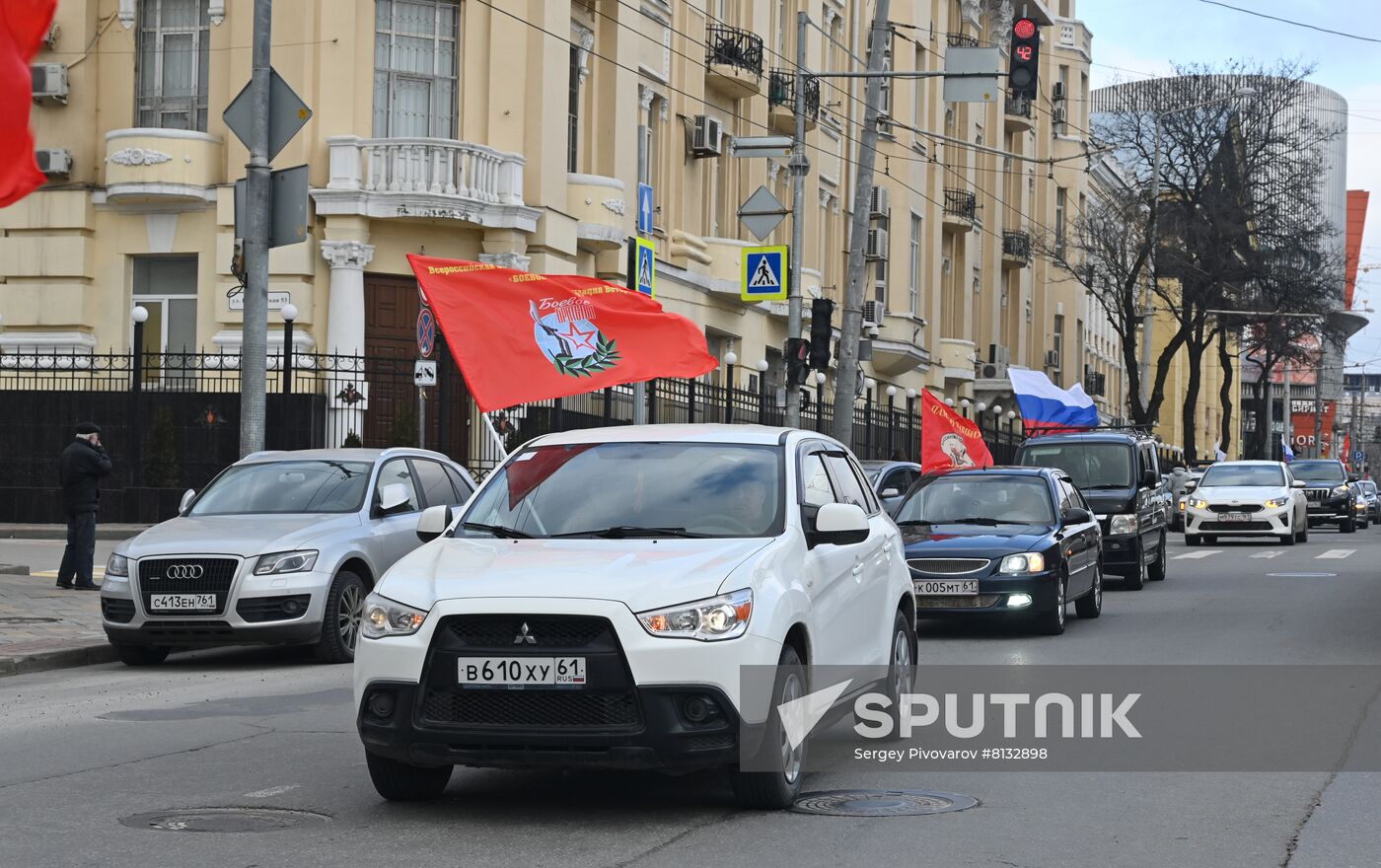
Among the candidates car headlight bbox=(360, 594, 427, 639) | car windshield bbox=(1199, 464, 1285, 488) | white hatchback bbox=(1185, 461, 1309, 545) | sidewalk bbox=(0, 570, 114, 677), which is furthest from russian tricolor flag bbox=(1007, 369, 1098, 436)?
car headlight bbox=(360, 594, 427, 639)

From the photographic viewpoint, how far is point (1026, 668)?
45.2ft

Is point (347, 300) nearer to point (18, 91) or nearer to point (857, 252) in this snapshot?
point (857, 252)

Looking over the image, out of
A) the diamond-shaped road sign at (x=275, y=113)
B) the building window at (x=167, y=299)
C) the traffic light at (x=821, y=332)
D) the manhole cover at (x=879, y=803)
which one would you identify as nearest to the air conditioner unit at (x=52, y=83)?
the building window at (x=167, y=299)

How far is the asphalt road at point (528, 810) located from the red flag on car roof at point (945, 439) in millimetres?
16623

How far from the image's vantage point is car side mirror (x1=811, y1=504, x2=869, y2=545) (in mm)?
8766

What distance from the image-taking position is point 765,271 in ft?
88.1

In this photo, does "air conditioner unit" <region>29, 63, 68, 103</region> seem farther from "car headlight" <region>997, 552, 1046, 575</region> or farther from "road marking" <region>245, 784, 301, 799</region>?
"road marking" <region>245, 784, 301, 799</region>

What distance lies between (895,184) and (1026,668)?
39.3 meters

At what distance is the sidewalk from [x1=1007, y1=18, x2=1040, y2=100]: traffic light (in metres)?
11.2

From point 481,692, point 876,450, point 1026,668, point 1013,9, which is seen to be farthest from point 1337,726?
point 1013,9

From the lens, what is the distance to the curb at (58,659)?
44.3 ft

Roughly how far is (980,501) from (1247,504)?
66.7 ft

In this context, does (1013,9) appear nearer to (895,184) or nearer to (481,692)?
(895,184)

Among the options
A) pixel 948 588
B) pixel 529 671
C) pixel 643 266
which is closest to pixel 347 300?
pixel 643 266
